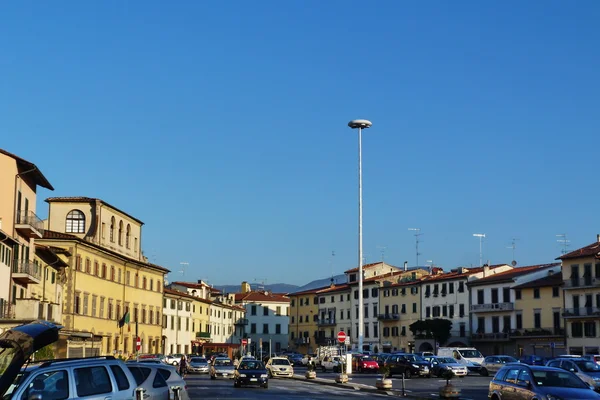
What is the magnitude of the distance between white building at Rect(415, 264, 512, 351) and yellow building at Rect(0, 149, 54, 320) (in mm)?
58767

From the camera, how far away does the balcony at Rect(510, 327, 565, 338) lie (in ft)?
291

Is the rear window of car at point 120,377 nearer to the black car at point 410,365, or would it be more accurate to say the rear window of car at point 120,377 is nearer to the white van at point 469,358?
the black car at point 410,365

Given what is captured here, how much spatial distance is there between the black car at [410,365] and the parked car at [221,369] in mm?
10662

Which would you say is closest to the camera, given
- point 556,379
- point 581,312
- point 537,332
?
point 556,379

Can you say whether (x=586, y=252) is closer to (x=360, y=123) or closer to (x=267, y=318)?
(x=360, y=123)

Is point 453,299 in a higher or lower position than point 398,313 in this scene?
higher

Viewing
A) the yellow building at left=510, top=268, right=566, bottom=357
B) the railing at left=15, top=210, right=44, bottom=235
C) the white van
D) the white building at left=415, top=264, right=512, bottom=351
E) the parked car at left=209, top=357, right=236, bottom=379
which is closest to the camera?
the railing at left=15, top=210, right=44, bottom=235

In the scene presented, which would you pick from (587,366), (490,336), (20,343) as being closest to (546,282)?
(490,336)

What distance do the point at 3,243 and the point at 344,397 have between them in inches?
936

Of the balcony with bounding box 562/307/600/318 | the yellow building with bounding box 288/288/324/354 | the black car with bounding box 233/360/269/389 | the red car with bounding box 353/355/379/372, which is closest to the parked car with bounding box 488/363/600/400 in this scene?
the black car with bounding box 233/360/269/389

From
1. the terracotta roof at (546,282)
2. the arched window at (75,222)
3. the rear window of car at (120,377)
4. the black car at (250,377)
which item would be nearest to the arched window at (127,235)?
the arched window at (75,222)

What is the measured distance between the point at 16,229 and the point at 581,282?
56.3 m

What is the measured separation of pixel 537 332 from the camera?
91.0 metres

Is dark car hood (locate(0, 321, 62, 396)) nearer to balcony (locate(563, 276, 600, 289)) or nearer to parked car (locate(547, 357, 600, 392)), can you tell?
parked car (locate(547, 357, 600, 392))
